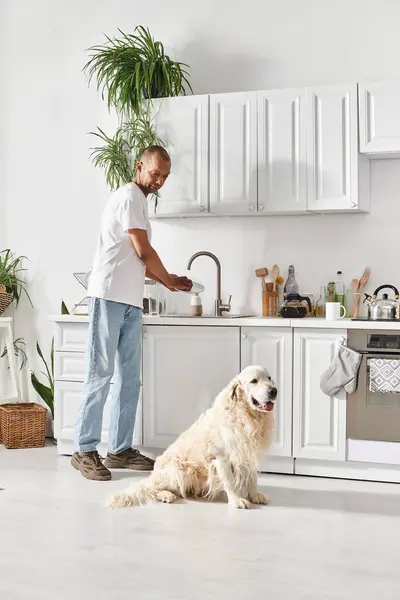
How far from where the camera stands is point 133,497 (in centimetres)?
360

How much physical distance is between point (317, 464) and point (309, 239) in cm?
133

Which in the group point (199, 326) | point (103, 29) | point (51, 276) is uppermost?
point (103, 29)

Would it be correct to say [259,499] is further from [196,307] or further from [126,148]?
[126,148]

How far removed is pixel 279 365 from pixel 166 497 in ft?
3.30

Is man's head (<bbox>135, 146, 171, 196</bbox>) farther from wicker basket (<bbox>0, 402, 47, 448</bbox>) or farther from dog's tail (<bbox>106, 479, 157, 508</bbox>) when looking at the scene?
wicker basket (<bbox>0, 402, 47, 448</bbox>)

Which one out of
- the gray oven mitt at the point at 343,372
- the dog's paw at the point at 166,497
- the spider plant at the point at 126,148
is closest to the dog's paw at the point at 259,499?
the dog's paw at the point at 166,497

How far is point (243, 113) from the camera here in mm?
4570

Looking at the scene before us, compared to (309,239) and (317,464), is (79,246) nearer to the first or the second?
(309,239)

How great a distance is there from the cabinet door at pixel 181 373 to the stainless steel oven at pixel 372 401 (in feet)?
2.14

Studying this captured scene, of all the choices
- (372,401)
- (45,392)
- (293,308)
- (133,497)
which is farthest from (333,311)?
(45,392)

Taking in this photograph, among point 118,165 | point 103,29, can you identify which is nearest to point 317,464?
point 118,165

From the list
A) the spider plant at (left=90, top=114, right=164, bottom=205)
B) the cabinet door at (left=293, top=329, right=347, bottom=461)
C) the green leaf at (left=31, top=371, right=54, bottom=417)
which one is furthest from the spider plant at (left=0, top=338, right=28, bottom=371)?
the cabinet door at (left=293, top=329, right=347, bottom=461)

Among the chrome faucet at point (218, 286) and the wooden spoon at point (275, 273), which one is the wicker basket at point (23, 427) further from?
the wooden spoon at point (275, 273)

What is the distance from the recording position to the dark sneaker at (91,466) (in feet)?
13.6
